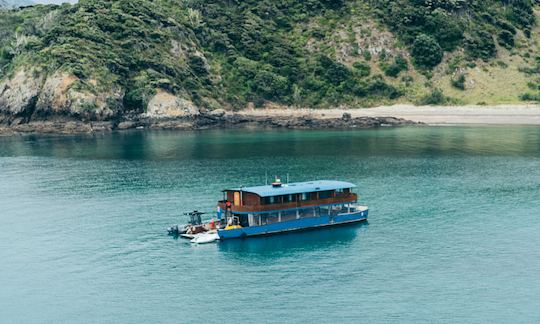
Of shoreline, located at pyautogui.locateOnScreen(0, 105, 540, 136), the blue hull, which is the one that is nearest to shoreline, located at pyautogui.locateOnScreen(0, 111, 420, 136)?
shoreline, located at pyautogui.locateOnScreen(0, 105, 540, 136)

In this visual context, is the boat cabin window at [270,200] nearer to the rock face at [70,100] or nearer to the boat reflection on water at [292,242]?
the boat reflection on water at [292,242]

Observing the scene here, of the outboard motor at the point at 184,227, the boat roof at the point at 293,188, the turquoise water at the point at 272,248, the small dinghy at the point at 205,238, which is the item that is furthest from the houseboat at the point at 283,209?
the outboard motor at the point at 184,227

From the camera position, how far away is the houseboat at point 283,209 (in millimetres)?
77438

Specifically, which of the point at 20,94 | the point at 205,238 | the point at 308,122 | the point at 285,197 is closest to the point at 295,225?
the point at 285,197

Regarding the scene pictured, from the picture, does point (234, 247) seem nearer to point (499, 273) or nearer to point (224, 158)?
point (499, 273)

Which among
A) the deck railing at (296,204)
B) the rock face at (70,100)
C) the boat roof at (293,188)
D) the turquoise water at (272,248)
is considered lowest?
the turquoise water at (272,248)

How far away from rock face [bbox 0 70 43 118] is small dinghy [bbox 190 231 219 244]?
132064 millimetres

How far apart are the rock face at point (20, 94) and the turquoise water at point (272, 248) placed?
64730 mm

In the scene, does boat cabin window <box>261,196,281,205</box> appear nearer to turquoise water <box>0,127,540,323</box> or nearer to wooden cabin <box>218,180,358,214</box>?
wooden cabin <box>218,180,358,214</box>

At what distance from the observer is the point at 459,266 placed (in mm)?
65250

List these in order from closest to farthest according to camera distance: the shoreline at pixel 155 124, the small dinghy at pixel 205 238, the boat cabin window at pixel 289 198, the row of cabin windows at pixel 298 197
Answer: the small dinghy at pixel 205 238 < the row of cabin windows at pixel 298 197 < the boat cabin window at pixel 289 198 < the shoreline at pixel 155 124

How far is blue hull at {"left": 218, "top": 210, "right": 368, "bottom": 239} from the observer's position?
251 ft

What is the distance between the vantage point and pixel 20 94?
193 meters

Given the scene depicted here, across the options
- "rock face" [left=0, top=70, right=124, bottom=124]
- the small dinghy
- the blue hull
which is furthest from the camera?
"rock face" [left=0, top=70, right=124, bottom=124]
